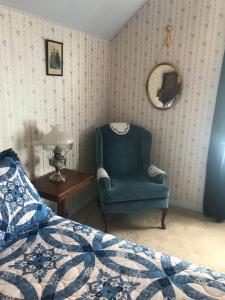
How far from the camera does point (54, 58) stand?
2.43m

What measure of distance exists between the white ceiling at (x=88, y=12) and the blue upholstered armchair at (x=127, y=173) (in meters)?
1.11

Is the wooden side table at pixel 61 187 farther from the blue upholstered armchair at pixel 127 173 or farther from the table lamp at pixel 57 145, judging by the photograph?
the blue upholstered armchair at pixel 127 173

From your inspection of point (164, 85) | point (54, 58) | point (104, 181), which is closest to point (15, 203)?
point (104, 181)

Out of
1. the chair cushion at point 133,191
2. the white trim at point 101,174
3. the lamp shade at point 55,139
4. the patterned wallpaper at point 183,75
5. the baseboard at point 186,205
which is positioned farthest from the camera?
the baseboard at point 186,205

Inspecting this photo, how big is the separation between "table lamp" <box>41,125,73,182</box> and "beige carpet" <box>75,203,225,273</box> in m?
0.77

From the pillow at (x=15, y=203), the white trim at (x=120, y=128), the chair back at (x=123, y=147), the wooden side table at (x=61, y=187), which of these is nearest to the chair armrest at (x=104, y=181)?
the wooden side table at (x=61, y=187)

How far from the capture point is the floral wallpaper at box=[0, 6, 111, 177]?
6.68 feet

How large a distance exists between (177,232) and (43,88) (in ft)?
6.49

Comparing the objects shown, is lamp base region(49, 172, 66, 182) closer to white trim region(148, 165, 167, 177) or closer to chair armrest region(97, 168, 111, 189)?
chair armrest region(97, 168, 111, 189)

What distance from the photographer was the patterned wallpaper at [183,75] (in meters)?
2.80

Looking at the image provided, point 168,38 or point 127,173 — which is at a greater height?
point 168,38

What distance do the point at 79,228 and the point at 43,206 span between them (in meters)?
0.30

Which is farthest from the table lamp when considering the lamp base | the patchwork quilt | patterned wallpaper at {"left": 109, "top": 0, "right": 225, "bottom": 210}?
patterned wallpaper at {"left": 109, "top": 0, "right": 225, "bottom": 210}

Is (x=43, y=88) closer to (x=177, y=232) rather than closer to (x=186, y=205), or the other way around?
(x=177, y=232)
